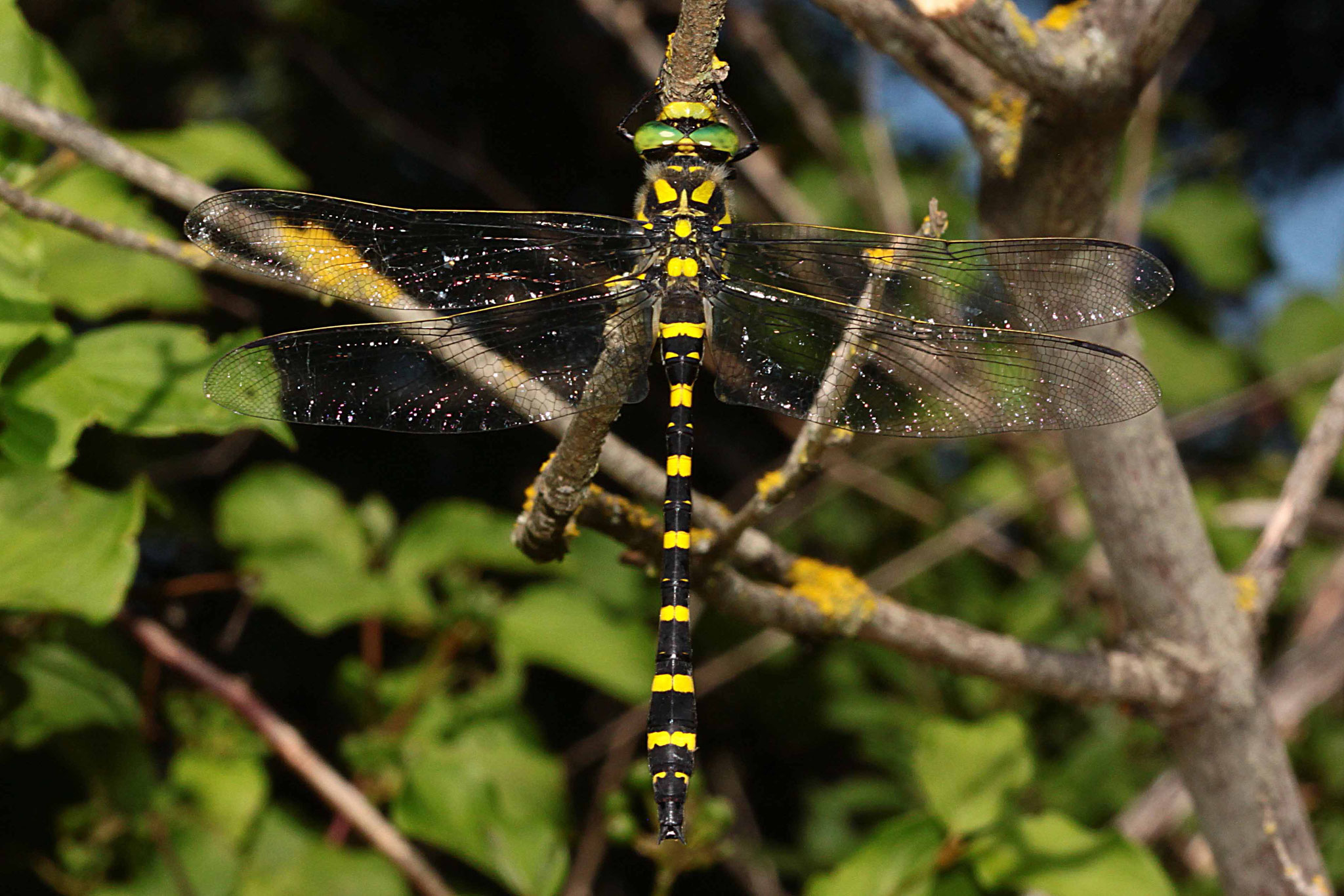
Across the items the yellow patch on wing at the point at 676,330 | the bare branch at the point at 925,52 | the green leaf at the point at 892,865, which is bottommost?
the green leaf at the point at 892,865

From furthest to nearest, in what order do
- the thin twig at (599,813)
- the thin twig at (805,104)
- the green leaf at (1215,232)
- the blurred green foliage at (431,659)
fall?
the green leaf at (1215,232)
the thin twig at (805,104)
the thin twig at (599,813)
the blurred green foliage at (431,659)

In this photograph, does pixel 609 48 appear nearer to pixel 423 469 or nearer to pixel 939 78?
pixel 423 469

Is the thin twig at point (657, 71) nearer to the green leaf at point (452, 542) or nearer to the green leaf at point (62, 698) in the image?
the green leaf at point (452, 542)

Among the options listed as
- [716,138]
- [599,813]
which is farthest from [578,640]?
[716,138]

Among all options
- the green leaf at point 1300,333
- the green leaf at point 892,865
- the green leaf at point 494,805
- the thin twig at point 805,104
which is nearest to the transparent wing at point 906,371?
the green leaf at point 892,865

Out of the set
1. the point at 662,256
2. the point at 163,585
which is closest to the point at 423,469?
the point at 163,585

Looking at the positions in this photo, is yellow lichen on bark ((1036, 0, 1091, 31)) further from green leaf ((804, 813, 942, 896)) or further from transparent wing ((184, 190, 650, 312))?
green leaf ((804, 813, 942, 896))

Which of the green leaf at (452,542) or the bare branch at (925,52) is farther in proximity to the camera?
the green leaf at (452,542)

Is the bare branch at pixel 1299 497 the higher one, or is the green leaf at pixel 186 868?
the bare branch at pixel 1299 497
